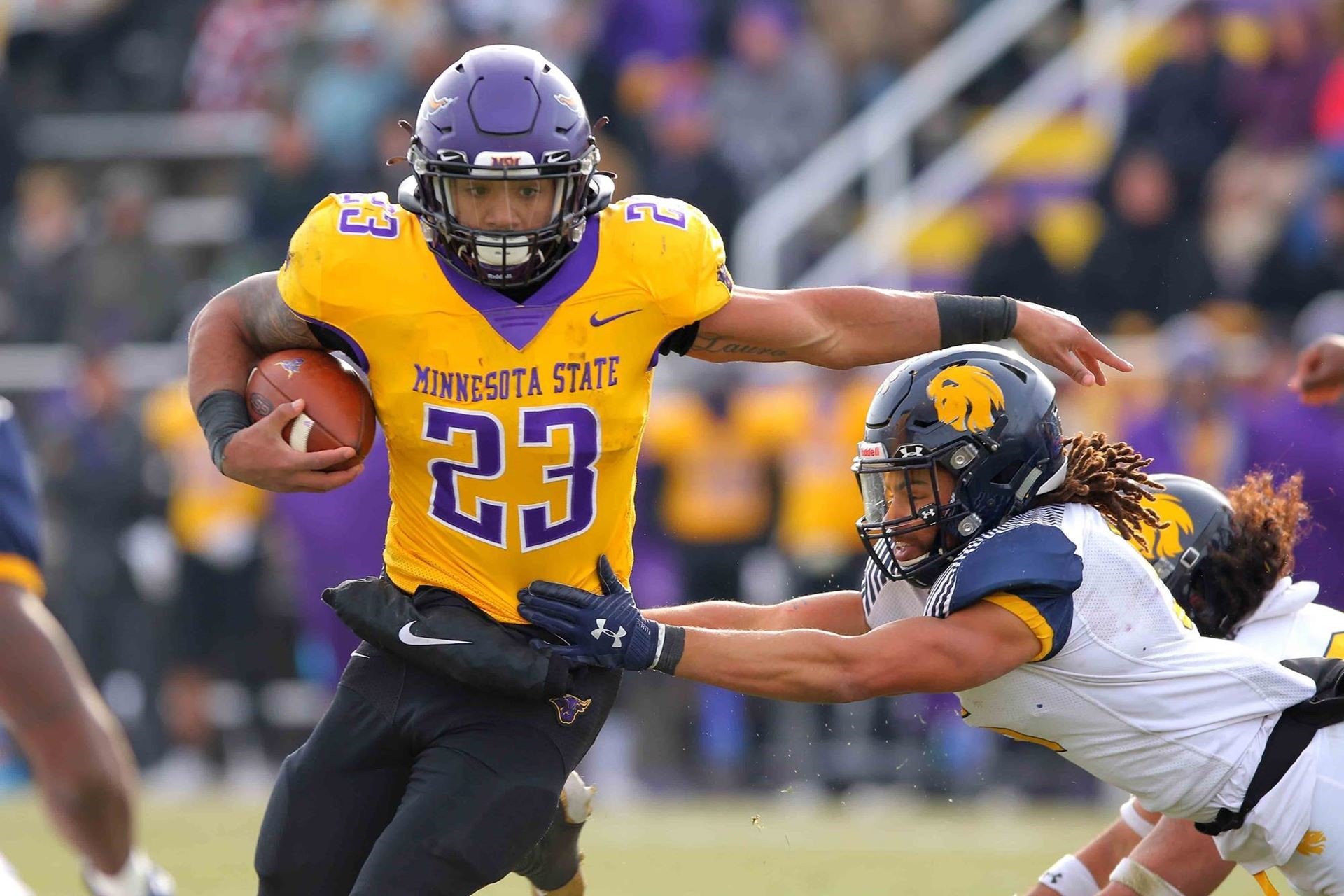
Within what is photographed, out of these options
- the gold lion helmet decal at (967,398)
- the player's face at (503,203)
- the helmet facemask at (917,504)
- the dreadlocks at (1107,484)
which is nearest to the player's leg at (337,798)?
the player's face at (503,203)

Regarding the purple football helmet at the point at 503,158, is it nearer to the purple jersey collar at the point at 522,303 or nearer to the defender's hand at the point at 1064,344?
the purple jersey collar at the point at 522,303

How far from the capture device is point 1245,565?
15.7 feet

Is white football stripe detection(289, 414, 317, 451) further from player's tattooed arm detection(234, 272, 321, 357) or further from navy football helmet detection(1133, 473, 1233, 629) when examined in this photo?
navy football helmet detection(1133, 473, 1233, 629)

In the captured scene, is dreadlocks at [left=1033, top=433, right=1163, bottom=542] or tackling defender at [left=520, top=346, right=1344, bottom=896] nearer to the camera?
tackling defender at [left=520, top=346, right=1344, bottom=896]

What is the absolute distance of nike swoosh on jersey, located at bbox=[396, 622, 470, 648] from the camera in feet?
13.4

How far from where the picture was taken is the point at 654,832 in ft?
27.4

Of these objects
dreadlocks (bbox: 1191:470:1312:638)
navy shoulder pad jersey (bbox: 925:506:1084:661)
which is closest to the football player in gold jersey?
navy shoulder pad jersey (bbox: 925:506:1084:661)

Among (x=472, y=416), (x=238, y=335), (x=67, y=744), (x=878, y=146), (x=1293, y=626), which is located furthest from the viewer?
(x=878, y=146)

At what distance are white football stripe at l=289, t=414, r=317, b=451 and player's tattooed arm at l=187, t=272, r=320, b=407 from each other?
20 cm

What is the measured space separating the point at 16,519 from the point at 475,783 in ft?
6.14

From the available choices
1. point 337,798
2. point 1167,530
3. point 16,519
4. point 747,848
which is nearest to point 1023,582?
point 1167,530

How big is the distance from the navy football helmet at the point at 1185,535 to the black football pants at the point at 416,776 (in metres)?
1.52

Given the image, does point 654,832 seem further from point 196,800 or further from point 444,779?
point 444,779

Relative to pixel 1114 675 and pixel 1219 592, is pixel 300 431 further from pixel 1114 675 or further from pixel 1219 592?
pixel 1219 592
